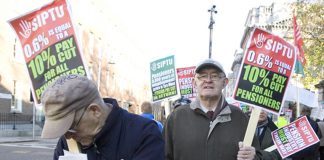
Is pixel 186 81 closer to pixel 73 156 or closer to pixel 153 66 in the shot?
pixel 153 66

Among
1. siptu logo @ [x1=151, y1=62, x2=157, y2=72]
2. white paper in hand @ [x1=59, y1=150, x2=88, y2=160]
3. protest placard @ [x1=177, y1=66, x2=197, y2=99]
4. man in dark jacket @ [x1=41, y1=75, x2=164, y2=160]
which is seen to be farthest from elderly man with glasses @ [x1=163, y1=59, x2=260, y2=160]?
protest placard @ [x1=177, y1=66, x2=197, y2=99]

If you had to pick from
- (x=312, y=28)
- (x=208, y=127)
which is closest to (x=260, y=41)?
(x=208, y=127)

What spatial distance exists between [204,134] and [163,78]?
7.64 meters

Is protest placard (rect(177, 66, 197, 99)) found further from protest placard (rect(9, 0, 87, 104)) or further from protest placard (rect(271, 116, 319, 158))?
protest placard (rect(9, 0, 87, 104))

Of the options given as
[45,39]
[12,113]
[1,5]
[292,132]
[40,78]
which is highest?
[1,5]

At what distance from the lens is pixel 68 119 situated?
2066 mm

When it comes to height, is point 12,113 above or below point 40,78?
below

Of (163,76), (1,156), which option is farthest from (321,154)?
(1,156)

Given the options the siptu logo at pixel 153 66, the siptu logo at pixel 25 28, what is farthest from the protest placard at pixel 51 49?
the siptu logo at pixel 153 66

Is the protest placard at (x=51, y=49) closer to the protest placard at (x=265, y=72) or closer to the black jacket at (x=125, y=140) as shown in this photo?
the protest placard at (x=265, y=72)

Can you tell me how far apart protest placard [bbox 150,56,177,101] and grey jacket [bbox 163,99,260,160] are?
22.6 ft

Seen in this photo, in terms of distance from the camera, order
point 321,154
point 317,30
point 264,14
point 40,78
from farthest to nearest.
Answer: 1. point 264,14
2. point 317,30
3. point 321,154
4. point 40,78

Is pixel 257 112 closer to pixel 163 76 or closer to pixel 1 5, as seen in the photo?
pixel 163 76

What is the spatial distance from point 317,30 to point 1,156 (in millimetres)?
17090
